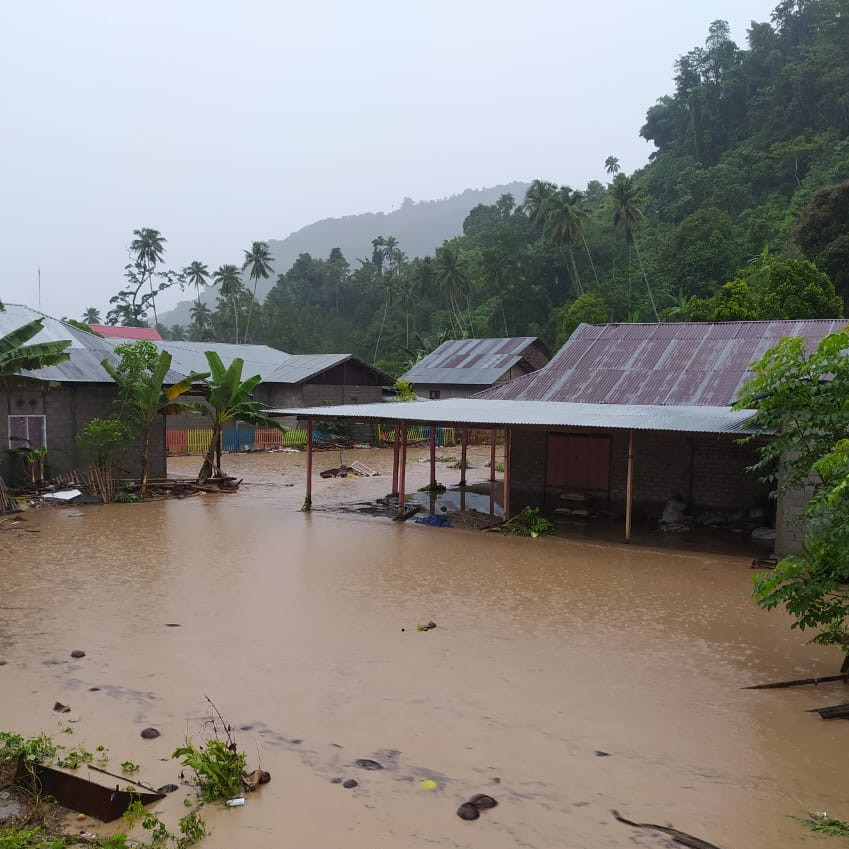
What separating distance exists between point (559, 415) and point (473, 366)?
2420 centimetres

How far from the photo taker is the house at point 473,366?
38375 mm

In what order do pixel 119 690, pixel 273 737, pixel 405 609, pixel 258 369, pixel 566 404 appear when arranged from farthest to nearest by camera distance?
pixel 258 369
pixel 566 404
pixel 405 609
pixel 119 690
pixel 273 737

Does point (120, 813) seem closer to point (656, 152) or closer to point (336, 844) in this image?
point (336, 844)

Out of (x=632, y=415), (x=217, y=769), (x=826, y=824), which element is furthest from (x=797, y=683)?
(x=632, y=415)

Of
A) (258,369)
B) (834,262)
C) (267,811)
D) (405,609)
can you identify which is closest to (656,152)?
(834,262)

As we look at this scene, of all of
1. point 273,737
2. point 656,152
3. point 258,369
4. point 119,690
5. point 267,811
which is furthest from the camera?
point 656,152

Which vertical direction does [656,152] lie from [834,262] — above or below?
above

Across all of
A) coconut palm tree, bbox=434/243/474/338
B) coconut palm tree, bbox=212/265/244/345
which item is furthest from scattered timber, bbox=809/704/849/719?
coconut palm tree, bbox=212/265/244/345

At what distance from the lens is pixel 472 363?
39.9 meters

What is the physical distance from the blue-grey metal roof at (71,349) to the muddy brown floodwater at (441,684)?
259 inches

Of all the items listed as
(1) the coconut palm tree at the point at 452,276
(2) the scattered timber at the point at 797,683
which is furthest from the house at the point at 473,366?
(2) the scattered timber at the point at 797,683

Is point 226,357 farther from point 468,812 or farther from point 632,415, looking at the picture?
point 468,812

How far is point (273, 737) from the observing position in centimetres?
625

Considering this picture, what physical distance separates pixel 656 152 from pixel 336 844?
7438 centimetres
